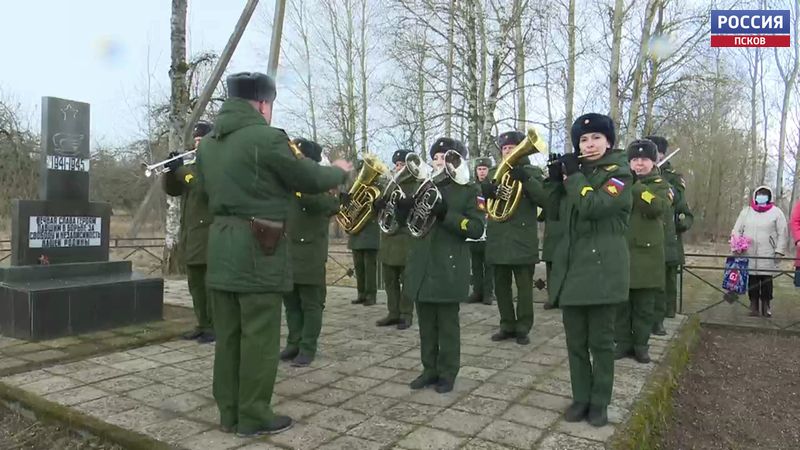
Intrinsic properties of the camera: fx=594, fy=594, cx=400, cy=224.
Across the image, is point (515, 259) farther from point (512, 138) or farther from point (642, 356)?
point (642, 356)

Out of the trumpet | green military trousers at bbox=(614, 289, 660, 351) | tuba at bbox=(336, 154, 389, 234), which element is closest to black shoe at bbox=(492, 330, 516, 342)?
green military trousers at bbox=(614, 289, 660, 351)

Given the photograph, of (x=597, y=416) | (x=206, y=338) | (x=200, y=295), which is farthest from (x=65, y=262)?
(x=597, y=416)

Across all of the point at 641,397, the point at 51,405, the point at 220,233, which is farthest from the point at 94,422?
the point at 641,397

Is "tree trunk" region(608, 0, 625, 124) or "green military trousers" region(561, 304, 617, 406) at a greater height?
"tree trunk" region(608, 0, 625, 124)

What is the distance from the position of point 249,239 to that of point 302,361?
2077 millimetres

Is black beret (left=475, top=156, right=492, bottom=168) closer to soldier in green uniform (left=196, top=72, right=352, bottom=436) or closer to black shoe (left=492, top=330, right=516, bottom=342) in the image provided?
black shoe (left=492, top=330, right=516, bottom=342)

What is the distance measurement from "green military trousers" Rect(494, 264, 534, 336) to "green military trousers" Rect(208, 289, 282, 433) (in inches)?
123

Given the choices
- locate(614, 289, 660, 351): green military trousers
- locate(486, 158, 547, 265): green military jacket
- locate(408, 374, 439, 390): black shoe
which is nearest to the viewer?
locate(408, 374, 439, 390): black shoe

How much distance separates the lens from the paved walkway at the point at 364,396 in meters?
3.58

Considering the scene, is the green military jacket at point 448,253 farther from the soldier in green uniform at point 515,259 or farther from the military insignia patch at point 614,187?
the soldier in green uniform at point 515,259

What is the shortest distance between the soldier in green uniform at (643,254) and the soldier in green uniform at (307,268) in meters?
2.80

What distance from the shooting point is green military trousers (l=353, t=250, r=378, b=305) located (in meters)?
8.52

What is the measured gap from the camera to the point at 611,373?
151 inches

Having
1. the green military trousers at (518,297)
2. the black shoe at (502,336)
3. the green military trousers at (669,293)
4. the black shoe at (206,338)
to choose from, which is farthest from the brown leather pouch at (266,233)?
the green military trousers at (669,293)
